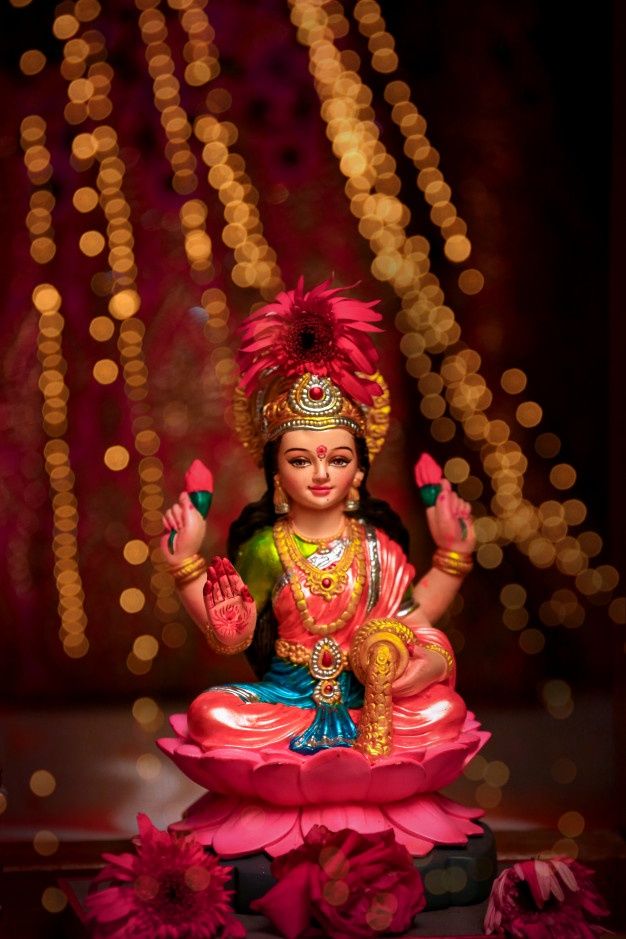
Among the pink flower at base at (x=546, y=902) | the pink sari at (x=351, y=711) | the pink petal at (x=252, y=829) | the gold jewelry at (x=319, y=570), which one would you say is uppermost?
the gold jewelry at (x=319, y=570)

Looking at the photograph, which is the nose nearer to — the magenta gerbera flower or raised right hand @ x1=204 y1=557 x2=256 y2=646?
the magenta gerbera flower

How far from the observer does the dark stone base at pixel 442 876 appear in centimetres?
218

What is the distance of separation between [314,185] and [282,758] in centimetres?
186

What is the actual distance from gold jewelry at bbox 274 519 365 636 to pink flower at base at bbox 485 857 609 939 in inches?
20.3

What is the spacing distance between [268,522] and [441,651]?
14.8 inches

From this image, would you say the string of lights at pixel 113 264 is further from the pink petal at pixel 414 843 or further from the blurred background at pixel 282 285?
the pink petal at pixel 414 843

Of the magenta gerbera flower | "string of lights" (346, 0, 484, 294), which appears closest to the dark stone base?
the magenta gerbera flower

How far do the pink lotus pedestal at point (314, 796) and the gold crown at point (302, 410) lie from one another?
0.53 m

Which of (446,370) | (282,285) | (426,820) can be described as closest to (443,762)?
(426,820)

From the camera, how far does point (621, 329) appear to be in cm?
310

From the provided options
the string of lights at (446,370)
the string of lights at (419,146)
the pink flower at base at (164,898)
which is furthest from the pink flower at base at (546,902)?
the string of lights at (419,146)

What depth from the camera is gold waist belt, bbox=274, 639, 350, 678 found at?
2416mm

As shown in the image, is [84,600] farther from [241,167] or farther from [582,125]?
[582,125]

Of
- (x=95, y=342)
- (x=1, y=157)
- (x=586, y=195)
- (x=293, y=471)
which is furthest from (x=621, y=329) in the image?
(x=1, y=157)
